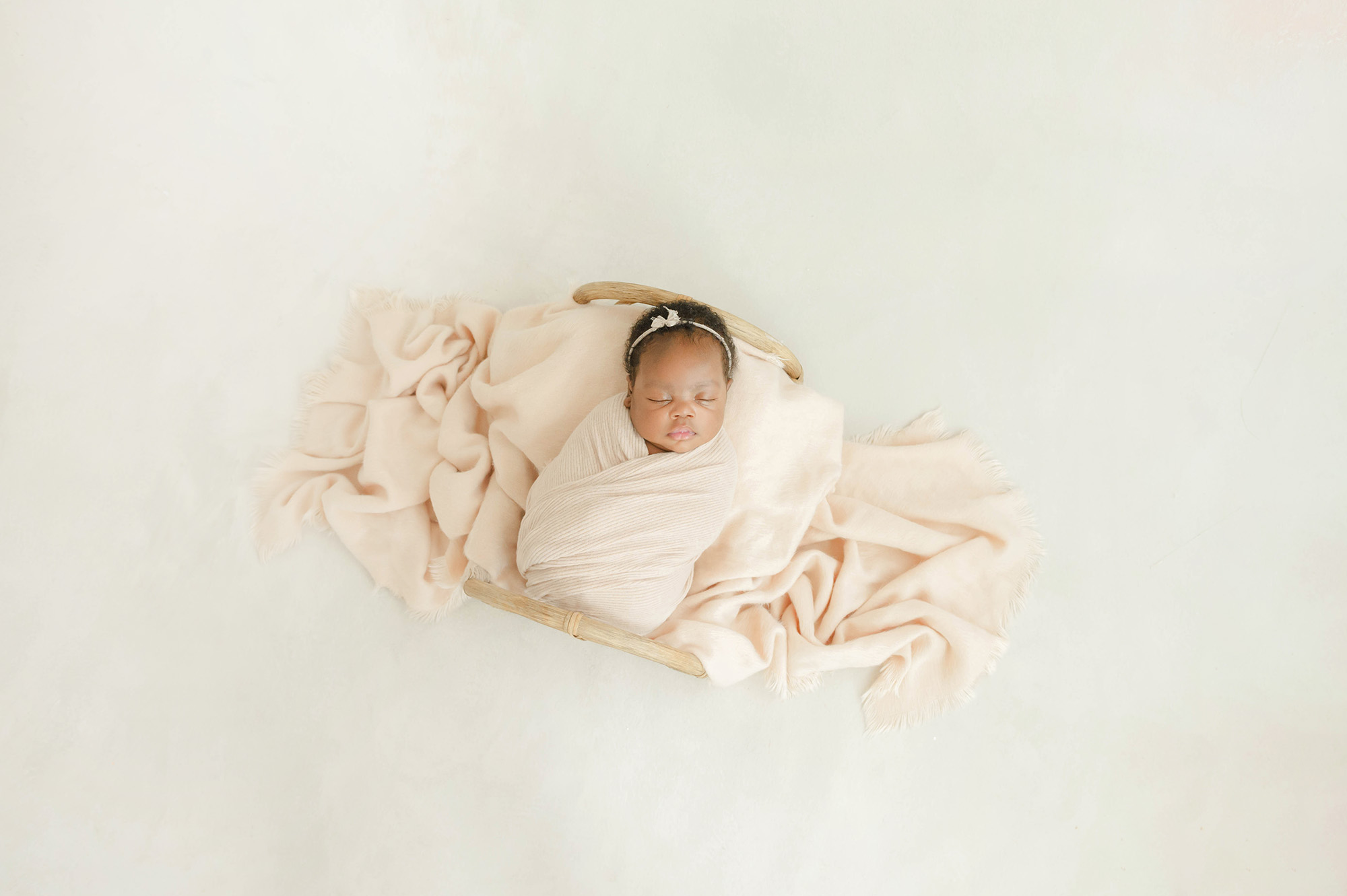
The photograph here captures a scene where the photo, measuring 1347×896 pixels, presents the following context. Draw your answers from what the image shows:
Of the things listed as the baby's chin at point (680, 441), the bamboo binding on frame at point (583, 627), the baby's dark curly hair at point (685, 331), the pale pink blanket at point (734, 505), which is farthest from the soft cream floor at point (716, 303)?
the baby's chin at point (680, 441)

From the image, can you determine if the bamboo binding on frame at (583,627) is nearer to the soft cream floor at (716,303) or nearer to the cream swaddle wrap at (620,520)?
the cream swaddle wrap at (620,520)

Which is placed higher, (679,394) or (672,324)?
(672,324)

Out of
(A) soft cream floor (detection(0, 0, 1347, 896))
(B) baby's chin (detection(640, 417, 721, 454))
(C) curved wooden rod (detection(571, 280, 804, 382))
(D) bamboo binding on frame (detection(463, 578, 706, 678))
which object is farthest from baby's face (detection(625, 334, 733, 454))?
(A) soft cream floor (detection(0, 0, 1347, 896))

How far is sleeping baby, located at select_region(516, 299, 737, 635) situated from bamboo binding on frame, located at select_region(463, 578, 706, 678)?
0.07 m

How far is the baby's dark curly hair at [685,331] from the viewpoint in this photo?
1471mm

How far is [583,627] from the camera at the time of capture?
1294 mm

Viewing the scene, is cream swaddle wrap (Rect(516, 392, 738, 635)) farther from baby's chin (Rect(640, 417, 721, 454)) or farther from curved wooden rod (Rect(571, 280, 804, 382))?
curved wooden rod (Rect(571, 280, 804, 382))

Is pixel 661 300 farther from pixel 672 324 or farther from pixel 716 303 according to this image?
pixel 716 303

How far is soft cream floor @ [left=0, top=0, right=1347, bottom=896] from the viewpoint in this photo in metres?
1.58

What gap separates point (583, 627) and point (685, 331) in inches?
23.2

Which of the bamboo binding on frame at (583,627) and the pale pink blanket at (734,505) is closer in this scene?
the bamboo binding on frame at (583,627)

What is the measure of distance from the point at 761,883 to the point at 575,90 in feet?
6.47

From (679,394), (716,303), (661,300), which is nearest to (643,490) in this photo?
(679,394)

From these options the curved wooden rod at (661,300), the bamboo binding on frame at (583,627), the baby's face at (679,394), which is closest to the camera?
Answer: the bamboo binding on frame at (583,627)
